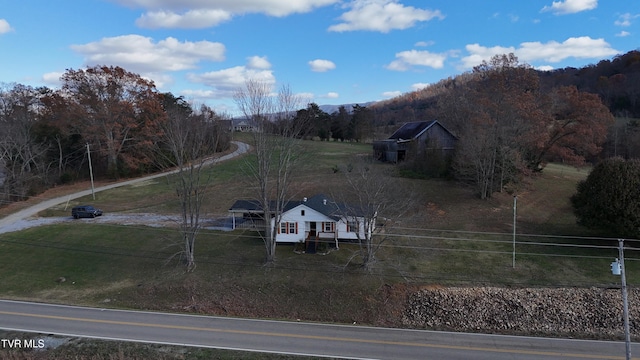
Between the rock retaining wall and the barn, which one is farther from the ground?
the barn

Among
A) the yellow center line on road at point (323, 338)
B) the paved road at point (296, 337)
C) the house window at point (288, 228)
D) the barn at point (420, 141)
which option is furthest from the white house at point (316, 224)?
the barn at point (420, 141)

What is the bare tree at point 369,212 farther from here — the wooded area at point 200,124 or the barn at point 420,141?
the barn at point 420,141

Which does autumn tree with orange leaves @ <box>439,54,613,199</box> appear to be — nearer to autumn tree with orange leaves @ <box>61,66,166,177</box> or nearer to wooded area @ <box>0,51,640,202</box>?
wooded area @ <box>0,51,640,202</box>

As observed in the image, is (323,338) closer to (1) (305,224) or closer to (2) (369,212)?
(2) (369,212)

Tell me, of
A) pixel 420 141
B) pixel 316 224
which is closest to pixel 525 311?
pixel 316 224

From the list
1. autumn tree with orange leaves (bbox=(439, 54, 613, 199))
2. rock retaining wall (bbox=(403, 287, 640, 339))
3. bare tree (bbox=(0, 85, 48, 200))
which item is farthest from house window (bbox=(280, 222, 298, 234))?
bare tree (bbox=(0, 85, 48, 200))

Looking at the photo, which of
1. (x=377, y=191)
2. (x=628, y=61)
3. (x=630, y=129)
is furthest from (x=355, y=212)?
(x=628, y=61)
